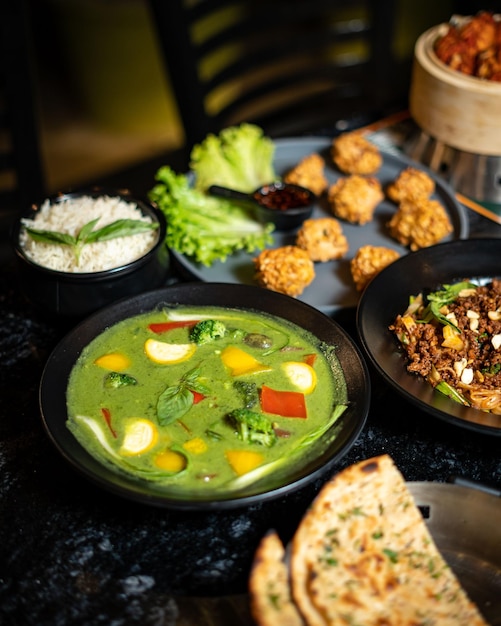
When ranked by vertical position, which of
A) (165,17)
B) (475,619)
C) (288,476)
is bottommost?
(475,619)

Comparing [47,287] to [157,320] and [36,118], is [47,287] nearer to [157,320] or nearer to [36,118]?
[157,320]

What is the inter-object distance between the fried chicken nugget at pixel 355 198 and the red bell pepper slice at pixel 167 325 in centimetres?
104

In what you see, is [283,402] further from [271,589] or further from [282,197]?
[282,197]

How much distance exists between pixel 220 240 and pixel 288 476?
4.34 feet

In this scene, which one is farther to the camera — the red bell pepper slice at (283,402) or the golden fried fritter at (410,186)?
the golden fried fritter at (410,186)

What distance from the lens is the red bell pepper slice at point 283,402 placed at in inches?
85.8

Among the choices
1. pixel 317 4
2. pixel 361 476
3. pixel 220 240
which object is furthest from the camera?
pixel 317 4

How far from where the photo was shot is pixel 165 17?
4.04 metres

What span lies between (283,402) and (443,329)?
659 millimetres

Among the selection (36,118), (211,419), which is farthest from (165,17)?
(211,419)

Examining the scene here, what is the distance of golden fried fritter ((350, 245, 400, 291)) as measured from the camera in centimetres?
276

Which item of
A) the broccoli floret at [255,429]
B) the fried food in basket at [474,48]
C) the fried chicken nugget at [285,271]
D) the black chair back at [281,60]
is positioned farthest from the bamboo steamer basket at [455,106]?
the broccoli floret at [255,429]

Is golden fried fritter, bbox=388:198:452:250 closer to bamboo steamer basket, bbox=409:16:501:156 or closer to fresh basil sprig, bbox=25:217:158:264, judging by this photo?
bamboo steamer basket, bbox=409:16:501:156

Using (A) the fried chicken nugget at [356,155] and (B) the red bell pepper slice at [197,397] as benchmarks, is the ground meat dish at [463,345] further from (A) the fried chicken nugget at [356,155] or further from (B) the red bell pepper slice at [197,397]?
(A) the fried chicken nugget at [356,155]
